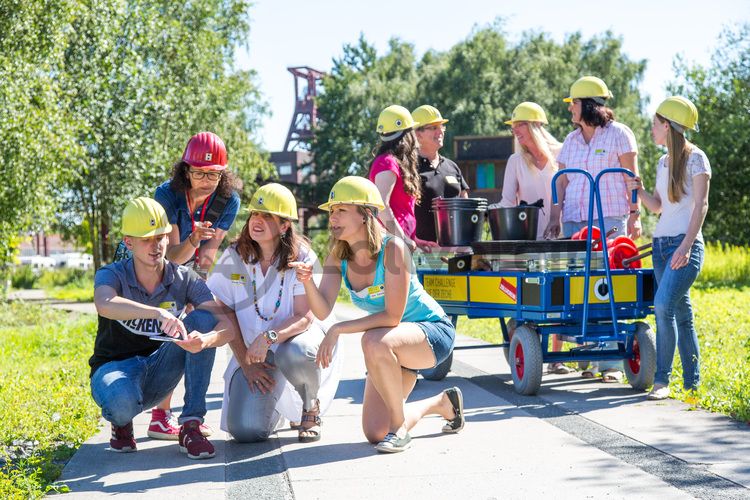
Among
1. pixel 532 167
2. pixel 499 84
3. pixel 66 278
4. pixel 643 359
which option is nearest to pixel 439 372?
pixel 643 359

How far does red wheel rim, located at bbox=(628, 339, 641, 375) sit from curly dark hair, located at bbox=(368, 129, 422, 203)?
2.03 metres

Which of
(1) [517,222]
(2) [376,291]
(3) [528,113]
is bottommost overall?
(2) [376,291]

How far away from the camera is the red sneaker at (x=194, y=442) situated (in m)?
5.19

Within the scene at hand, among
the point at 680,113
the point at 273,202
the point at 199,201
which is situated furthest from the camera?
the point at 680,113

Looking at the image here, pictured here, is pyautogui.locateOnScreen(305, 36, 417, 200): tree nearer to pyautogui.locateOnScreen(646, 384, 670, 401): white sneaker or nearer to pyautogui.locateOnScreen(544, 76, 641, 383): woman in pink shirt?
pyautogui.locateOnScreen(544, 76, 641, 383): woman in pink shirt

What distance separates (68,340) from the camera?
11836 millimetres

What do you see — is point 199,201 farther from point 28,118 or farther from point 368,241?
point 28,118

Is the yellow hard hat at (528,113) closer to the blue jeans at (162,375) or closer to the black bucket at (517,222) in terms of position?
the black bucket at (517,222)

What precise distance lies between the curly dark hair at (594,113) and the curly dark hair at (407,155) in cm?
146

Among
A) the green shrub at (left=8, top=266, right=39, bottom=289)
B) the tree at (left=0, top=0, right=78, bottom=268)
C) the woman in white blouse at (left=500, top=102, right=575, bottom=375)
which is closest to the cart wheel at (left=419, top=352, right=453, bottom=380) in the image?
the woman in white blouse at (left=500, top=102, right=575, bottom=375)

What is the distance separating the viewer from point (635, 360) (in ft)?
23.0

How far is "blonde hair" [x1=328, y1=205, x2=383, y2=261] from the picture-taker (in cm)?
538

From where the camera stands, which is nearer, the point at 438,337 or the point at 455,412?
the point at 438,337

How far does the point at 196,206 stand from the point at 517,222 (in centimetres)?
256
